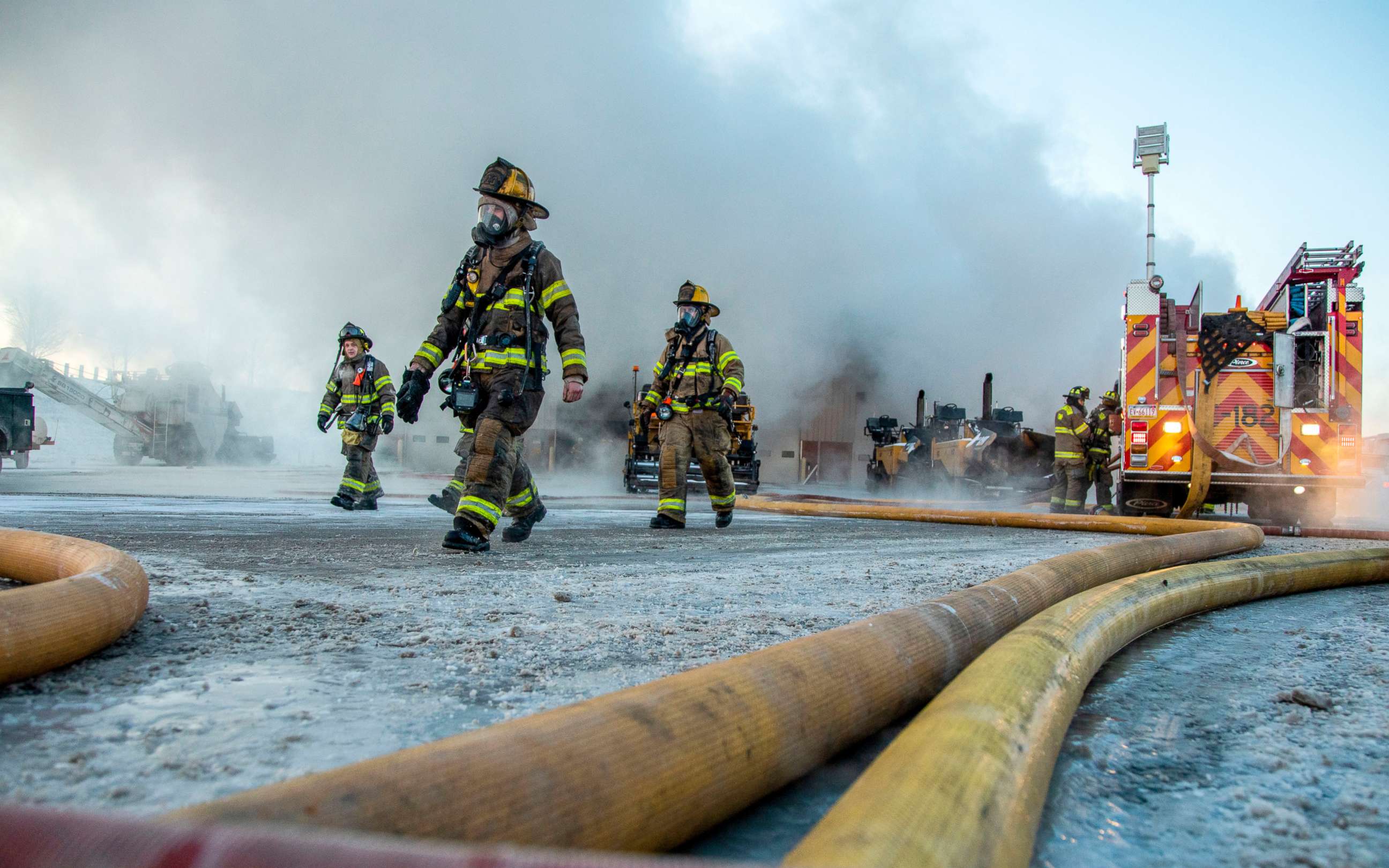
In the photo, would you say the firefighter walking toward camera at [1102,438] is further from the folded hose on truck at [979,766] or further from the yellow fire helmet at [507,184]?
the folded hose on truck at [979,766]

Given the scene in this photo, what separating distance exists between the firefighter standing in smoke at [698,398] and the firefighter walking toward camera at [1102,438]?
16.0 ft

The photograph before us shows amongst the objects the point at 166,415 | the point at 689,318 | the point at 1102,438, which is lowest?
the point at 1102,438

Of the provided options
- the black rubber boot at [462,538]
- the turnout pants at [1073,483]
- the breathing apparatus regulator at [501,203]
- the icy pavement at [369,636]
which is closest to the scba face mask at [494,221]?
the breathing apparatus regulator at [501,203]

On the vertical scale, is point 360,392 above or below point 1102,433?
below

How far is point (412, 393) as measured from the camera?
3.55 m

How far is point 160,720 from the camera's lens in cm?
123

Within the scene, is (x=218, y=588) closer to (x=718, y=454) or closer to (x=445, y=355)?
(x=445, y=355)

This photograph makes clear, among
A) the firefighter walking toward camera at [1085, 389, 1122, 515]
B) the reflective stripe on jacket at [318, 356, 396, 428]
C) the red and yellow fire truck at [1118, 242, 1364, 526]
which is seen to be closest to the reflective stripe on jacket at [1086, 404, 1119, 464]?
the firefighter walking toward camera at [1085, 389, 1122, 515]

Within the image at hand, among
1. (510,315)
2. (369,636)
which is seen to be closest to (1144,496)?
A: (510,315)

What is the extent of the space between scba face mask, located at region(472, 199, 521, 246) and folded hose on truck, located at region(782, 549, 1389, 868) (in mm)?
2740

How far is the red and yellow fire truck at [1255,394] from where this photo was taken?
249 inches

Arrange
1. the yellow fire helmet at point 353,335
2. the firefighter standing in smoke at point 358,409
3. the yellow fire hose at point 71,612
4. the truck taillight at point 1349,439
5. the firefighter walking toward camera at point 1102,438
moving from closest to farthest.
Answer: the yellow fire hose at point 71,612 < the firefighter standing in smoke at point 358,409 < the yellow fire helmet at point 353,335 < the truck taillight at point 1349,439 < the firefighter walking toward camera at point 1102,438

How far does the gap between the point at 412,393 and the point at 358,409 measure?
8.94 ft

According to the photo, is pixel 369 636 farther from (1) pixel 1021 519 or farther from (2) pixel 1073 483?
(2) pixel 1073 483
